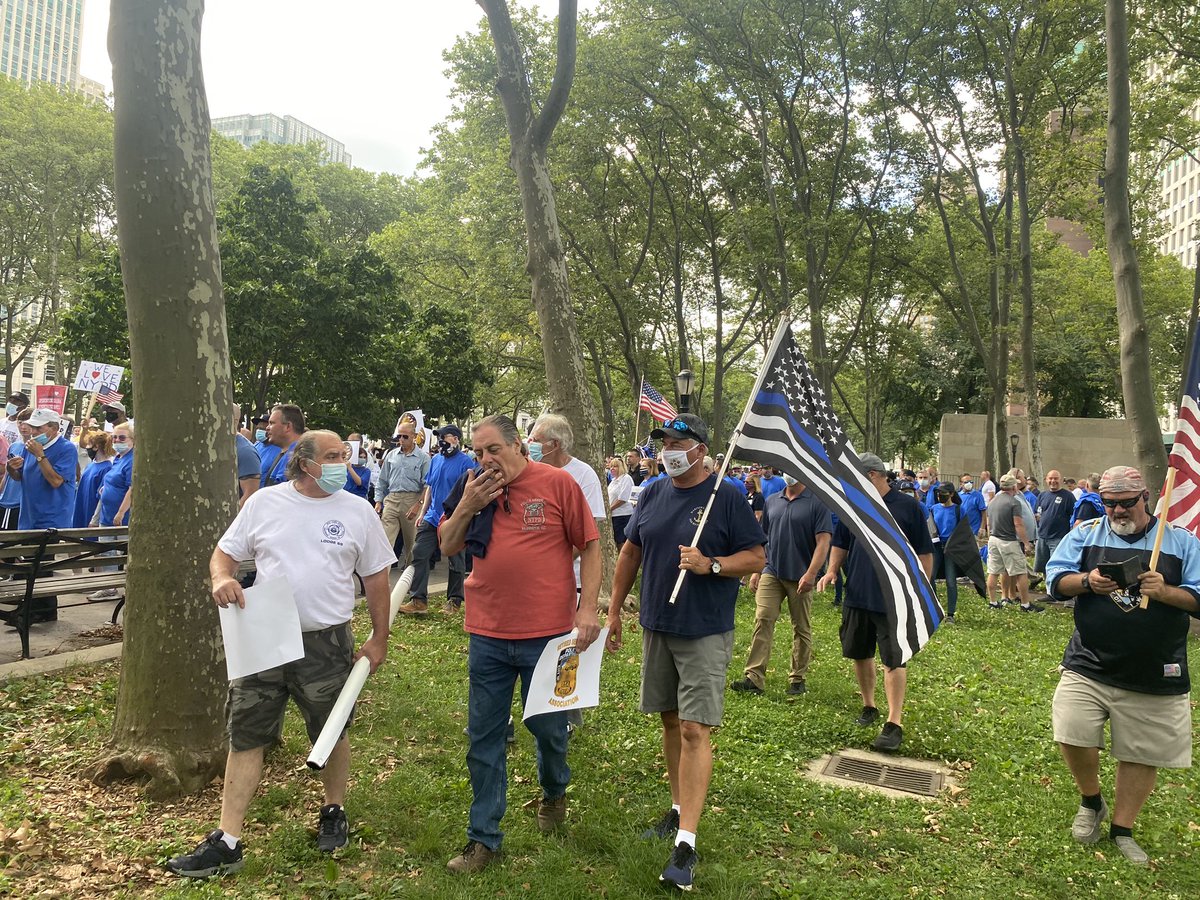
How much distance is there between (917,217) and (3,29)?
10068 cm

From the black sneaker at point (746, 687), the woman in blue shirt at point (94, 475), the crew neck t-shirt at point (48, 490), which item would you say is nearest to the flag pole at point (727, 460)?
the black sneaker at point (746, 687)

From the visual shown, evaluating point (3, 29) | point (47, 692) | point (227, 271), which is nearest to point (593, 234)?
point (227, 271)

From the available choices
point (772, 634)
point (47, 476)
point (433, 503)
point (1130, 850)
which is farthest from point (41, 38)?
point (1130, 850)

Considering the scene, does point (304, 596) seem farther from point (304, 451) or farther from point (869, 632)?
point (869, 632)

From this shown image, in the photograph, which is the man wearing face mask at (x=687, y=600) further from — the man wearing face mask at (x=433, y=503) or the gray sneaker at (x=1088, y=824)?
the man wearing face mask at (x=433, y=503)

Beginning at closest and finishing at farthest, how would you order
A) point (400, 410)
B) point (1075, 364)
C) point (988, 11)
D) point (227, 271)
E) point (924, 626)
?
point (924, 626) < point (988, 11) < point (227, 271) < point (400, 410) < point (1075, 364)

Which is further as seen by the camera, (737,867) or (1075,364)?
(1075,364)

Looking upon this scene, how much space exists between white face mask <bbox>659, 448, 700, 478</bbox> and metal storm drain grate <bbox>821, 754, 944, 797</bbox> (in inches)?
102

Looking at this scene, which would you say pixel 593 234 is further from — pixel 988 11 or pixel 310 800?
pixel 310 800

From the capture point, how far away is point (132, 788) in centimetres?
463

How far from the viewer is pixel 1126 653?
4668 mm

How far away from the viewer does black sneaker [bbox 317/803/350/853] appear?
4.21 meters

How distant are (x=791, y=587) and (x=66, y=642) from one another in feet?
20.8

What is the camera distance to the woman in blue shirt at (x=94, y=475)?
1004 centimetres
